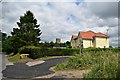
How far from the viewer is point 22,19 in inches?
2232

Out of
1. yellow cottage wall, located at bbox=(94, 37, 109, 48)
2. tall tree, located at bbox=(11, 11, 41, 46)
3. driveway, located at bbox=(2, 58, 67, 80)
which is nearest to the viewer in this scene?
driveway, located at bbox=(2, 58, 67, 80)

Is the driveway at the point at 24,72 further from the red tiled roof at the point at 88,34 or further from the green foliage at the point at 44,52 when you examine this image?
the red tiled roof at the point at 88,34

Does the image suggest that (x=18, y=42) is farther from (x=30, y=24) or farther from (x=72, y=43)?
(x=72, y=43)

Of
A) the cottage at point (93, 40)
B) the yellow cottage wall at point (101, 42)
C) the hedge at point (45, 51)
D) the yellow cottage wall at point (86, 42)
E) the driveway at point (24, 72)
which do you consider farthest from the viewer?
the yellow cottage wall at point (101, 42)

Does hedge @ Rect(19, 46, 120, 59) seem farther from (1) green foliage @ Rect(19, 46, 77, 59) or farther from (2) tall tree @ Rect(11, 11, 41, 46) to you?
(2) tall tree @ Rect(11, 11, 41, 46)

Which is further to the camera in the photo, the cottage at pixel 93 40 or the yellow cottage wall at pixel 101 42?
the yellow cottage wall at pixel 101 42

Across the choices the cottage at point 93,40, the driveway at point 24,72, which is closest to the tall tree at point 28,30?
the cottage at point 93,40

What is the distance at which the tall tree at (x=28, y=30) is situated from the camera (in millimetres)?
48781

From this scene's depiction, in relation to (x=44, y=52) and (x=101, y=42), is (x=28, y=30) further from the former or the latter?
(x=101, y=42)

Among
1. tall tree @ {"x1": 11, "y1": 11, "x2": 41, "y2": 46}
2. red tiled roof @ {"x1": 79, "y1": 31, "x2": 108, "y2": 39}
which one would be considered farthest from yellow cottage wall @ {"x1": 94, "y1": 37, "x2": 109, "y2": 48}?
tall tree @ {"x1": 11, "y1": 11, "x2": 41, "y2": 46}

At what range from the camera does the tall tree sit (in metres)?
48.8

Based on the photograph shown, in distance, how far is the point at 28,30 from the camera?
53.6m

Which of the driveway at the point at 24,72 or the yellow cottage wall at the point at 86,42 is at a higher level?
the yellow cottage wall at the point at 86,42

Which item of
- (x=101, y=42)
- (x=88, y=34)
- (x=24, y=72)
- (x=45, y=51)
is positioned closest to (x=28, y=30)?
(x=45, y=51)
